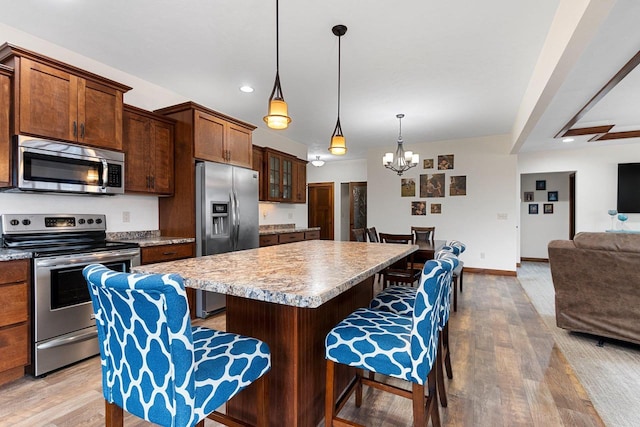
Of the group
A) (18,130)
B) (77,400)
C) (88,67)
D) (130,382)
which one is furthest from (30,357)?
(88,67)

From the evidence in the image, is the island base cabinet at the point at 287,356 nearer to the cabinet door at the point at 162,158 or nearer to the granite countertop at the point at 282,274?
the granite countertop at the point at 282,274

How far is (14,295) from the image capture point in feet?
6.76

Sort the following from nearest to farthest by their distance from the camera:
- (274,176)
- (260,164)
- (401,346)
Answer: (401,346) < (260,164) < (274,176)

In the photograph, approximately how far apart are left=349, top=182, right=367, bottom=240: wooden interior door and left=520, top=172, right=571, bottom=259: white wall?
3.83m

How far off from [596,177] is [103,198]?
26.2 feet

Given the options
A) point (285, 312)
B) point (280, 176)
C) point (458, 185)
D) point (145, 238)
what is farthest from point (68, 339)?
point (458, 185)

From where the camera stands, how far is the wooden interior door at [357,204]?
27.7 ft

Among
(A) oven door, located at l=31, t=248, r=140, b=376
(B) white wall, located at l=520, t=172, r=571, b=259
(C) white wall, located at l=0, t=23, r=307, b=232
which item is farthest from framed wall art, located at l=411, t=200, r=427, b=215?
(A) oven door, located at l=31, t=248, r=140, b=376

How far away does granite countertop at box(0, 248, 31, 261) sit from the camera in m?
1.99

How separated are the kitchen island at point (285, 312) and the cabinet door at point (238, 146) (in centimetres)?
240

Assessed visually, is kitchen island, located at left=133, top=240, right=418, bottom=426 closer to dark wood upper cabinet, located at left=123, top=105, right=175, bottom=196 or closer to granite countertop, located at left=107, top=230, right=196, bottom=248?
granite countertop, located at left=107, top=230, right=196, bottom=248

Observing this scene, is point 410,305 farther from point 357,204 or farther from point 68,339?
point 357,204

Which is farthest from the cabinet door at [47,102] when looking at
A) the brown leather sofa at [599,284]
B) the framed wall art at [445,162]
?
the framed wall art at [445,162]

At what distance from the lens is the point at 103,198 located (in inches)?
120
